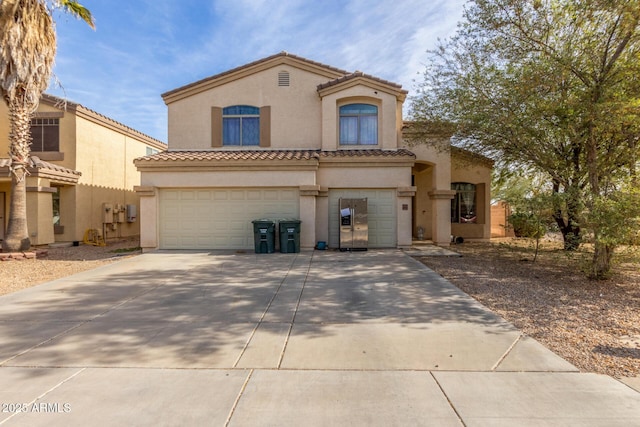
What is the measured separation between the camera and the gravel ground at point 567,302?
4.17 metres

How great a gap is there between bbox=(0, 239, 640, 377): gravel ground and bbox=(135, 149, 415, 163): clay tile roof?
3999 mm

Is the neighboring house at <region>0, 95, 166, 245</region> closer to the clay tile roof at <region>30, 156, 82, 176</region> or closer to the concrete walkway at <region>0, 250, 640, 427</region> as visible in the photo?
the clay tile roof at <region>30, 156, 82, 176</region>

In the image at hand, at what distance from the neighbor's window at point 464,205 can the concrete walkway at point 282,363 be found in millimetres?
11223

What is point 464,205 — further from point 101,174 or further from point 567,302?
point 101,174

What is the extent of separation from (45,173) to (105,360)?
12859 mm

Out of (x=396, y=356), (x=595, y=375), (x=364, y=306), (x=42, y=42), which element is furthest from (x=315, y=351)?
(x=42, y=42)

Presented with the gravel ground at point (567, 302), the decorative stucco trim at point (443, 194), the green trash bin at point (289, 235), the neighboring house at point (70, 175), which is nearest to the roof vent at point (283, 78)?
the green trash bin at point (289, 235)

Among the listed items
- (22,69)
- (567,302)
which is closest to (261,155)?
(22,69)

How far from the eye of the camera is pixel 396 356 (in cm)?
404

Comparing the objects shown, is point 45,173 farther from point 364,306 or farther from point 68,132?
point 364,306

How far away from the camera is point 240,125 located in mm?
14406

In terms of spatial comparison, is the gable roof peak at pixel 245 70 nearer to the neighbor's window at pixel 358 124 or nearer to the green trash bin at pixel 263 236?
the neighbor's window at pixel 358 124

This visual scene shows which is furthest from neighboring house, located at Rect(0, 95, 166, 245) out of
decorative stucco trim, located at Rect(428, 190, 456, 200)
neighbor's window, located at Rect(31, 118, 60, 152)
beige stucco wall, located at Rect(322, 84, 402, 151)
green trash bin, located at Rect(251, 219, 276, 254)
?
decorative stucco trim, located at Rect(428, 190, 456, 200)

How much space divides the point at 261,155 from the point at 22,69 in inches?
324
